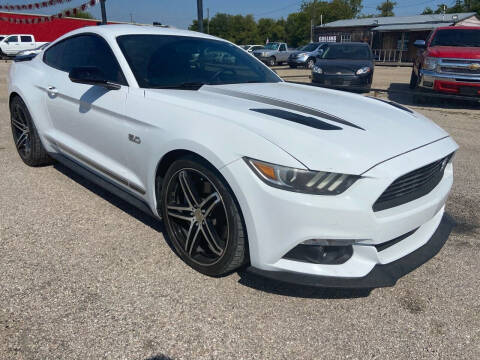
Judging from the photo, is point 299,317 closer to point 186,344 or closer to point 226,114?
point 186,344

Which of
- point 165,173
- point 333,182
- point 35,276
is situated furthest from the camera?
point 165,173

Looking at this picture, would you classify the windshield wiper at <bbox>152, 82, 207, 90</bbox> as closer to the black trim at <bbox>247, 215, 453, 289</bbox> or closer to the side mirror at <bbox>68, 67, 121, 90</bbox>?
the side mirror at <bbox>68, 67, 121, 90</bbox>

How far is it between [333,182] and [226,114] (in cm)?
74

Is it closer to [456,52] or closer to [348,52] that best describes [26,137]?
[456,52]

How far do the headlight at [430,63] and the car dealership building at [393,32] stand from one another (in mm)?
25949

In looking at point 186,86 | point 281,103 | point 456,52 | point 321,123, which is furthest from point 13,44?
point 321,123

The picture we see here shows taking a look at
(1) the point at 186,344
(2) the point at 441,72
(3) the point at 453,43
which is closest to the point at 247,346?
(1) the point at 186,344

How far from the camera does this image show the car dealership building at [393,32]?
3366cm

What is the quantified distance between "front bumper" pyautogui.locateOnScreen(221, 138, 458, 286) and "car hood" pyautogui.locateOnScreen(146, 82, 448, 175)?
0.11m

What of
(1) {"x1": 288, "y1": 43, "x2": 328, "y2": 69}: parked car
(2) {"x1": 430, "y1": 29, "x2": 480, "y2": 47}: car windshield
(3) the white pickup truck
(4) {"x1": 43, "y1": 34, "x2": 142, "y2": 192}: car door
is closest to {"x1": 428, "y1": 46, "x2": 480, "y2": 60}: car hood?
(2) {"x1": 430, "y1": 29, "x2": 480, "y2": 47}: car windshield

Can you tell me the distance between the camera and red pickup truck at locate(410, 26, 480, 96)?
8453mm

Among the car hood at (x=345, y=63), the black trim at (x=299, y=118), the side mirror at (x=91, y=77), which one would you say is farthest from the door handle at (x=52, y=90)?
the car hood at (x=345, y=63)

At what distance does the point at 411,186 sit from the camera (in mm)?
2113

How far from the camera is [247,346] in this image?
191 cm
